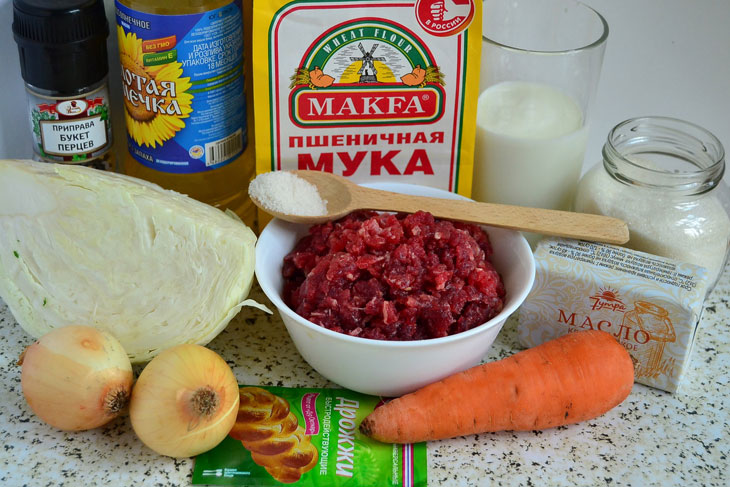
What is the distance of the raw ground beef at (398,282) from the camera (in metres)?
1.20

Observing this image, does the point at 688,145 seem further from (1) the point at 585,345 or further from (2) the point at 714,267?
(1) the point at 585,345

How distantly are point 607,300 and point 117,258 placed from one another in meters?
0.75

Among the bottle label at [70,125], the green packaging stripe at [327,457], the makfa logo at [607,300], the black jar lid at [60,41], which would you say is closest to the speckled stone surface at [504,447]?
the green packaging stripe at [327,457]

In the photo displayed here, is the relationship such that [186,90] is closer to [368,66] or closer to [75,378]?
[368,66]

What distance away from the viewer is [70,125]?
1363 mm

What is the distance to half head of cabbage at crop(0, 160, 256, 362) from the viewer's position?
1263mm

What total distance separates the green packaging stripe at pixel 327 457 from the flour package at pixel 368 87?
429 millimetres

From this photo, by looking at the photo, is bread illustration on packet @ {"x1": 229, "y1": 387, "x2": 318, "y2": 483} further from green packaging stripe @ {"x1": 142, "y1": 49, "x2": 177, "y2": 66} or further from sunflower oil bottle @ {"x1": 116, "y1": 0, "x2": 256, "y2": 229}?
green packaging stripe @ {"x1": 142, "y1": 49, "x2": 177, "y2": 66}

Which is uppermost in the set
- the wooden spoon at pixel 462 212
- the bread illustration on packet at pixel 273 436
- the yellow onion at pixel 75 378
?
the wooden spoon at pixel 462 212

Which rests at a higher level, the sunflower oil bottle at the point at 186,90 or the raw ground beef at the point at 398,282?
the sunflower oil bottle at the point at 186,90

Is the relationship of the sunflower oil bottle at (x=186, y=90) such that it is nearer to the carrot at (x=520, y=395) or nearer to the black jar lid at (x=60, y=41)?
the black jar lid at (x=60, y=41)

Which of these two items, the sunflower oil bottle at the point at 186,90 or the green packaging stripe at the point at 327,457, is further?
the sunflower oil bottle at the point at 186,90

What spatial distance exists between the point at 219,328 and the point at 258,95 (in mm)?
380

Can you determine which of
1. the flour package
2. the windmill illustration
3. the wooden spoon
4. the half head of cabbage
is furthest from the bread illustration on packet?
the windmill illustration
